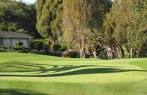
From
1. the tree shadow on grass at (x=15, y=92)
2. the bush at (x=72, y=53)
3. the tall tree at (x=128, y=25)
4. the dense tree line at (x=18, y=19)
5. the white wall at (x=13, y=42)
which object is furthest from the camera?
the dense tree line at (x=18, y=19)

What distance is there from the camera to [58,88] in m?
15.0

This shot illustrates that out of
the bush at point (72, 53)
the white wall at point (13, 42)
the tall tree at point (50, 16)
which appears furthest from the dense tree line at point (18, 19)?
the bush at point (72, 53)

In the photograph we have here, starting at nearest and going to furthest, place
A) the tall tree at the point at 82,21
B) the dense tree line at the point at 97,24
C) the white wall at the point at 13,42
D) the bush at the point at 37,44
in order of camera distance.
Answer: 1. the dense tree line at the point at 97,24
2. the tall tree at the point at 82,21
3. the white wall at the point at 13,42
4. the bush at the point at 37,44

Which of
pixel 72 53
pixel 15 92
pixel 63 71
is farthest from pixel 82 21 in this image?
pixel 15 92

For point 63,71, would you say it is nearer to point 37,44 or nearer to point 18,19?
A: point 37,44

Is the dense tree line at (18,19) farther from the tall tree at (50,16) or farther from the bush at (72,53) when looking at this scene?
the bush at (72,53)

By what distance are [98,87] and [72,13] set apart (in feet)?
174

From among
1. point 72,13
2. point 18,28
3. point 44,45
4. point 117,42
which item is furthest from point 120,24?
point 18,28

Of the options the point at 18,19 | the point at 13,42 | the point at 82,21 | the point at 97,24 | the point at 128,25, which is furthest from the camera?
the point at 18,19

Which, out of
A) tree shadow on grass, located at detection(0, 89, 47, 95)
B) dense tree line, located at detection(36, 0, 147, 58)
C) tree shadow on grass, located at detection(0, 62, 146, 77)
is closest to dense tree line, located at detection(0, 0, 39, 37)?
dense tree line, located at detection(36, 0, 147, 58)

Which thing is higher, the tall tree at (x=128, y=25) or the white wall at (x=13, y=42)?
the tall tree at (x=128, y=25)

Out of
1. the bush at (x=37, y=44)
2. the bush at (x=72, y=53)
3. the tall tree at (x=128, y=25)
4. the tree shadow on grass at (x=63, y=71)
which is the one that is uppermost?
the tall tree at (x=128, y=25)

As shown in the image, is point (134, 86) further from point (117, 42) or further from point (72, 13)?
point (72, 13)

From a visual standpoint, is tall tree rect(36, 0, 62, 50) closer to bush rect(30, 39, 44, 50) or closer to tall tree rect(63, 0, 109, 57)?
bush rect(30, 39, 44, 50)
